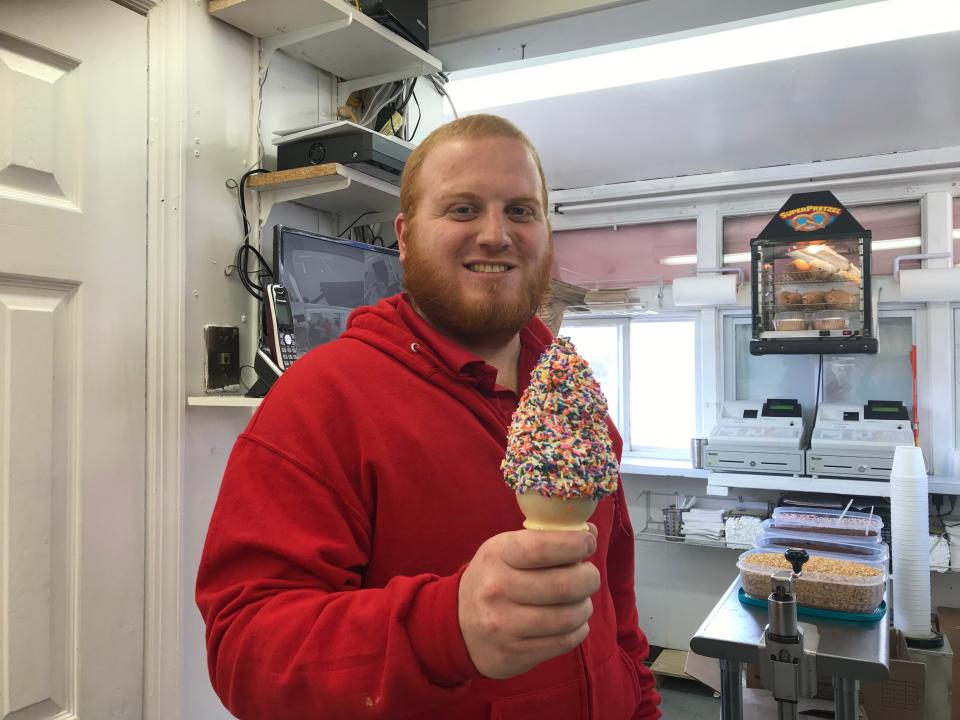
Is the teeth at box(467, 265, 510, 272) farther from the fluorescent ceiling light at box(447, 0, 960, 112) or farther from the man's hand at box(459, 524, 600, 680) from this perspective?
the fluorescent ceiling light at box(447, 0, 960, 112)

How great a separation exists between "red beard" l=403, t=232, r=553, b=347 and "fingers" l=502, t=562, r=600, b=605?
1.57 feet

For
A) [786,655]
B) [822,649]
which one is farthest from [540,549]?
[822,649]

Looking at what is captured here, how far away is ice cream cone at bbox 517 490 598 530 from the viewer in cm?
74

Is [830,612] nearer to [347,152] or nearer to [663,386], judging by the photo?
[347,152]

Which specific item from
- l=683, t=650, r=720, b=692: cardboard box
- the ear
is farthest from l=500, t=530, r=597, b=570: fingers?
l=683, t=650, r=720, b=692: cardboard box

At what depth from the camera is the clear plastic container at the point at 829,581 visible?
7.23 feet

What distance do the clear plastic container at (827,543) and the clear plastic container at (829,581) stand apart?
9 cm

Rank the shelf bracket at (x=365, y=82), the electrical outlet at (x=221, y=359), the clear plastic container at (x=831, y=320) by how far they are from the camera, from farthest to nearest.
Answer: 1. the clear plastic container at (x=831, y=320)
2. the shelf bracket at (x=365, y=82)
3. the electrical outlet at (x=221, y=359)

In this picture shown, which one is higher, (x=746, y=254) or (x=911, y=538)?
(x=746, y=254)

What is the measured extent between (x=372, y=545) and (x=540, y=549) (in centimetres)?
33

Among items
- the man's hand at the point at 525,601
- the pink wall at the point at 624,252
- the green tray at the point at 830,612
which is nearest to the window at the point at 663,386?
the pink wall at the point at 624,252

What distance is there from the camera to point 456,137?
3.61 feet

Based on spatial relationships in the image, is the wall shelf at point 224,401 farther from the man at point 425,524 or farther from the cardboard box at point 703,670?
the cardboard box at point 703,670

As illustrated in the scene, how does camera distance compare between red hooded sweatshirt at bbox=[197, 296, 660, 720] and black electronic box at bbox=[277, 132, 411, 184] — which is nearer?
red hooded sweatshirt at bbox=[197, 296, 660, 720]
